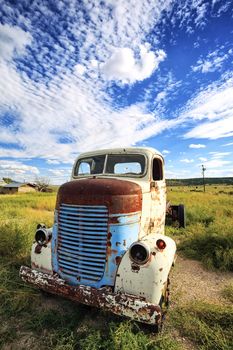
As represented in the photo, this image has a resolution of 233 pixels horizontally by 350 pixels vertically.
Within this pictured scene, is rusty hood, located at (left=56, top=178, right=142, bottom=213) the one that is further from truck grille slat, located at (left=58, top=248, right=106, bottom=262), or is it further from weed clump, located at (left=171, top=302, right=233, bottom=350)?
weed clump, located at (left=171, top=302, right=233, bottom=350)

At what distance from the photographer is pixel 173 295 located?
4555 mm

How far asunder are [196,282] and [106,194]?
3013 mm

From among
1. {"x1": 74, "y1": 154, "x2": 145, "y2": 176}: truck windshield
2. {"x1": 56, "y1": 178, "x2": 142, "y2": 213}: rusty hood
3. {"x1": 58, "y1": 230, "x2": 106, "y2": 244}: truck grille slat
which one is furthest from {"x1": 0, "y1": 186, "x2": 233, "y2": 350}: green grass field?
{"x1": 74, "y1": 154, "x2": 145, "y2": 176}: truck windshield

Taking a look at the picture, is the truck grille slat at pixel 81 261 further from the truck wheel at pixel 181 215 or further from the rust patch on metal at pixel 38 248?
the truck wheel at pixel 181 215

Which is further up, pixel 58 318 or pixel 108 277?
pixel 108 277

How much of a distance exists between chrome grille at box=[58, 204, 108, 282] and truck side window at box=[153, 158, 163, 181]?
1.73 m

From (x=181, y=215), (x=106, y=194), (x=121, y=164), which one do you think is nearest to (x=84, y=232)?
(x=106, y=194)

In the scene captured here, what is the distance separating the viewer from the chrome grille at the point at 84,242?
3514 millimetres

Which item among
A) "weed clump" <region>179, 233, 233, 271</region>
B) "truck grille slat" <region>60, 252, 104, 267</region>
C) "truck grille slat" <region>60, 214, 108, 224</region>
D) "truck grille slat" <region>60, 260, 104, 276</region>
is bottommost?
"weed clump" <region>179, 233, 233, 271</region>

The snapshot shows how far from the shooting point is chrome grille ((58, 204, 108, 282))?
3.51 metres

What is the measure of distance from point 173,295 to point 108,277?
5.70 ft

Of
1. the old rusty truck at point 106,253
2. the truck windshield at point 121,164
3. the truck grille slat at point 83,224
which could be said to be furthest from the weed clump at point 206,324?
the truck windshield at point 121,164

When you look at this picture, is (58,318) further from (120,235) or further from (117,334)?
(120,235)

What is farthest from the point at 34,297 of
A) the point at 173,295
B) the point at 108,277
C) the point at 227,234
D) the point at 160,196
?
the point at 227,234
